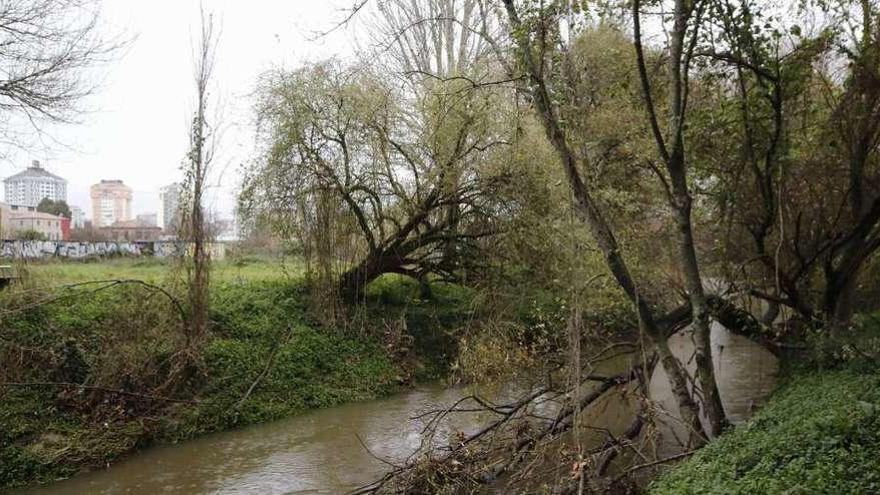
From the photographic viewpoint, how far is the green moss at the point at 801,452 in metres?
4.66

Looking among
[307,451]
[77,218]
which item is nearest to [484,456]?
[307,451]

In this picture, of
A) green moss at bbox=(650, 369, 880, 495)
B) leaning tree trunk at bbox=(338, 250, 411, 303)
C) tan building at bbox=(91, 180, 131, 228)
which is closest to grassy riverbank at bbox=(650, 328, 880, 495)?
green moss at bbox=(650, 369, 880, 495)

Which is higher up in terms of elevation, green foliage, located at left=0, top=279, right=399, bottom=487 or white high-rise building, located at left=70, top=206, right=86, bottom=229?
white high-rise building, located at left=70, top=206, right=86, bottom=229

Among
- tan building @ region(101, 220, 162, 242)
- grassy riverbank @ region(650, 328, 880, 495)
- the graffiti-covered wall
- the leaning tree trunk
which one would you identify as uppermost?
tan building @ region(101, 220, 162, 242)

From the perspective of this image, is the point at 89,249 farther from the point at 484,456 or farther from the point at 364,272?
the point at 484,456

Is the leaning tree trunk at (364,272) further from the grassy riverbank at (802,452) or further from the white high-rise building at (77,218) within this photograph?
the white high-rise building at (77,218)

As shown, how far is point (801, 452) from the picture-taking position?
5.23 metres

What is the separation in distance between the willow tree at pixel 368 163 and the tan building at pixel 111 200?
25122 mm

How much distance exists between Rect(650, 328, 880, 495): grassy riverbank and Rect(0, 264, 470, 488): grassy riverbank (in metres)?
7.60

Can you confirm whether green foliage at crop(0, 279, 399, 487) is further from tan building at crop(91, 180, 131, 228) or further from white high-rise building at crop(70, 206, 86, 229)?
tan building at crop(91, 180, 131, 228)

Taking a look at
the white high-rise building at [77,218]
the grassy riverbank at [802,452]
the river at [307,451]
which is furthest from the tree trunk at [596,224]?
the white high-rise building at [77,218]

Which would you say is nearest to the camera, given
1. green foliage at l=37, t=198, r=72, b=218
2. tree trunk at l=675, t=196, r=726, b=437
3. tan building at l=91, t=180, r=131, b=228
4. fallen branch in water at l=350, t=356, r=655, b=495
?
fallen branch in water at l=350, t=356, r=655, b=495

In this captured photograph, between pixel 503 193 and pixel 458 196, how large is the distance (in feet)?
3.26

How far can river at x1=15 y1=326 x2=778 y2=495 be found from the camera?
8422mm
